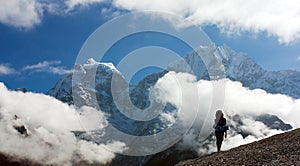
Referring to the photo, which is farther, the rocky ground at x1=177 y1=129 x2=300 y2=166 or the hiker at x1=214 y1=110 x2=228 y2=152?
the hiker at x1=214 y1=110 x2=228 y2=152

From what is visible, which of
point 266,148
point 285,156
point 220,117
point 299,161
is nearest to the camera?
point 299,161

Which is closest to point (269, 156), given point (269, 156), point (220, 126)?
point (269, 156)

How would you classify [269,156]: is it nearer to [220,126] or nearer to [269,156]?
[269,156]

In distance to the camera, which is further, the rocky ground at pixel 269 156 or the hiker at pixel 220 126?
the hiker at pixel 220 126

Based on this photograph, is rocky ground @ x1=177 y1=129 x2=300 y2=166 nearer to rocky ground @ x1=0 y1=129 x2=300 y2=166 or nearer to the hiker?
rocky ground @ x1=0 y1=129 x2=300 y2=166

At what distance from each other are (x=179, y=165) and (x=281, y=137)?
9.98 metres

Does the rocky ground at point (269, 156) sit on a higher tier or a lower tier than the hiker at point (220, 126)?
lower

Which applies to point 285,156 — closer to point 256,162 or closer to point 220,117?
point 256,162

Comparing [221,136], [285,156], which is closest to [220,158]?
[221,136]

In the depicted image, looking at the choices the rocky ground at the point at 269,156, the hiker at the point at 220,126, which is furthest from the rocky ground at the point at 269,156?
the hiker at the point at 220,126

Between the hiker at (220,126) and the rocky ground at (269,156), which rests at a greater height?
the hiker at (220,126)

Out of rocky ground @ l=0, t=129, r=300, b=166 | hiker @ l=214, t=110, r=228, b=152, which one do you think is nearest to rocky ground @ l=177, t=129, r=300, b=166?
rocky ground @ l=0, t=129, r=300, b=166

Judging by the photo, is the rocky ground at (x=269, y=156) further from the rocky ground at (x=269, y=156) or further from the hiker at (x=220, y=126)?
the hiker at (x=220, y=126)

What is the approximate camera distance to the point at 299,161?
98.2ft
